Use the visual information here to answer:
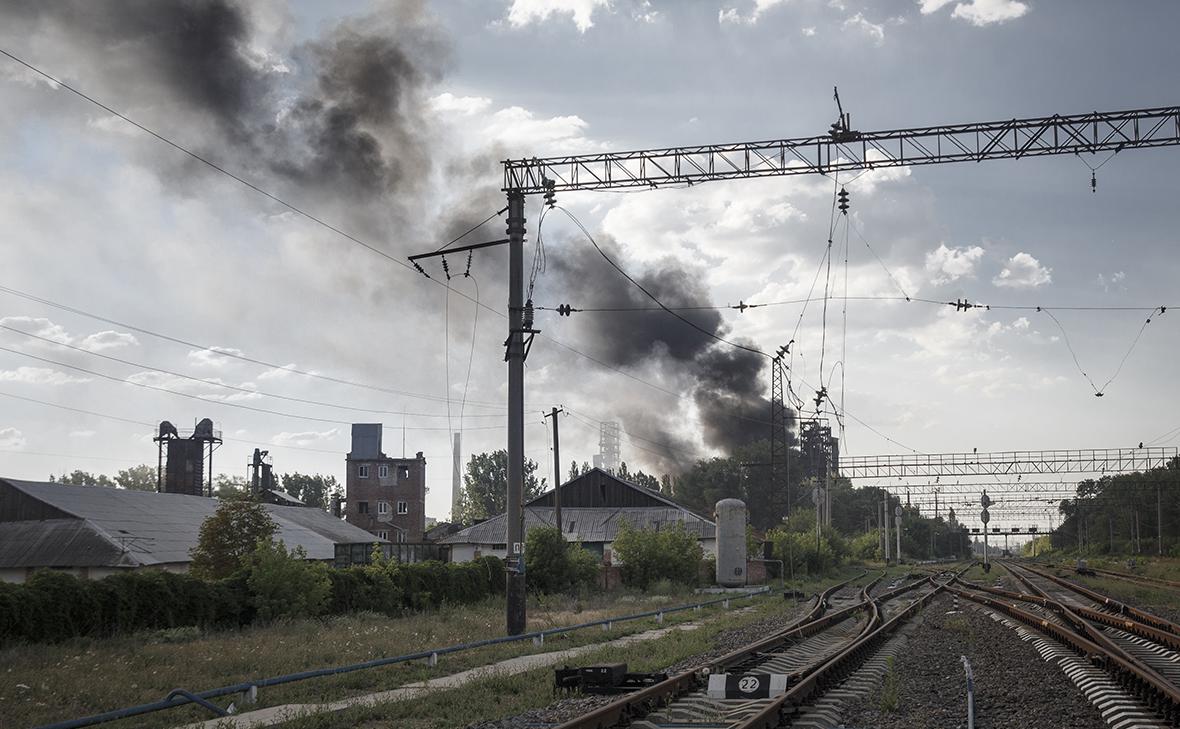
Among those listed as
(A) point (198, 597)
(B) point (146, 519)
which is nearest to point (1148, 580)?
(A) point (198, 597)

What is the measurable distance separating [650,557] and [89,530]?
22.8 meters

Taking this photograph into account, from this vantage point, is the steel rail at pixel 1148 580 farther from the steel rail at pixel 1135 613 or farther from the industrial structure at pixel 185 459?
the industrial structure at pixel 185 459

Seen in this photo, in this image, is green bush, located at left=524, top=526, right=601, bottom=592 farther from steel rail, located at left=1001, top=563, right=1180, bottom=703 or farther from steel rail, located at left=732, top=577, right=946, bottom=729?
steel rail, located at left=1001, top=563, right=1180, bottom=703

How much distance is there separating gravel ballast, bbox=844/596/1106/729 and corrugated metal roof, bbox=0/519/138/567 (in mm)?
31528

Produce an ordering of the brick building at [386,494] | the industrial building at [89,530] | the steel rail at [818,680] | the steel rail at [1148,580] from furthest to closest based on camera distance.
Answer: the brick building at [386,494], the steel rail at [1148,580], the industrial building at [89,530], the steel rail at [818,680]

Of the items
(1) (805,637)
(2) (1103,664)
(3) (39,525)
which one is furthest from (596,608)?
(3) (39,525)

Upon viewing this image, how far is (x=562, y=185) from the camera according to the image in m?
26.2

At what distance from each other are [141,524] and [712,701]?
37.7m

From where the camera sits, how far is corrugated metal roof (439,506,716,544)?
62344mm

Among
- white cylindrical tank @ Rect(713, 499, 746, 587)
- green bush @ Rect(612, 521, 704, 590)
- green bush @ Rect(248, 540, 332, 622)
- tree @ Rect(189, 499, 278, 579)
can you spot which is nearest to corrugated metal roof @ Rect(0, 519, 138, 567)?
tree @ Rect(189, 499, 278, 579)

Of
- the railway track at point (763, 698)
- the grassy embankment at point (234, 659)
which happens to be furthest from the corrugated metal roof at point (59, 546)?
the railway track at point (763, 698)

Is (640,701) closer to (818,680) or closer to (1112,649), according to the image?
(818,680)

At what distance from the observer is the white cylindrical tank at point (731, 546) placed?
46.1 meters

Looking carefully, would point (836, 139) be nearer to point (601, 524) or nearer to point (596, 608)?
point (596, 608)
